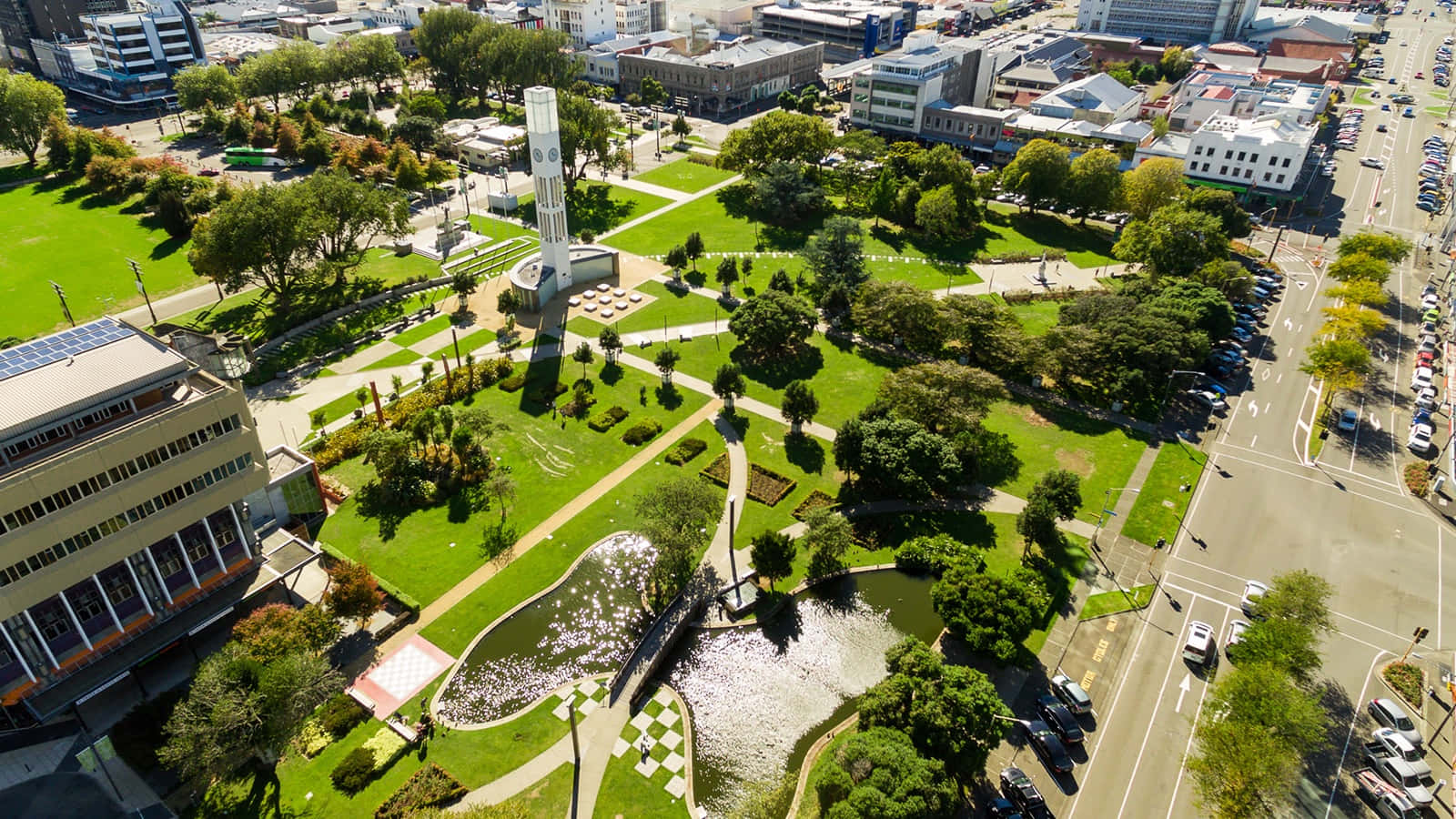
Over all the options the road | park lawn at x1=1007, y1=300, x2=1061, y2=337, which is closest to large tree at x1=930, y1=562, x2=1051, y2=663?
the road

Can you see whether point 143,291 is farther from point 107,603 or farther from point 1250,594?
point 1250,594

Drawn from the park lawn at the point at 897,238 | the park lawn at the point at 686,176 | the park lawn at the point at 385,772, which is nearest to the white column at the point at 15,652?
the park lawn at the point at 385,772

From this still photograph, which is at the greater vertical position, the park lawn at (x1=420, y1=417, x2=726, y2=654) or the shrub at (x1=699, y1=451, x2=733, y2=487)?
the shrub at (x1=699, y1=451, x2=733, y2=487)

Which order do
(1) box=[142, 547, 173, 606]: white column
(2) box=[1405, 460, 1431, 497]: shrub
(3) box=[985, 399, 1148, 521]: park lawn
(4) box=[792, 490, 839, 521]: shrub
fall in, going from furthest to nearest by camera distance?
1. (3) box=[985, 399, 1148, 521]: park lawn
2. (2) box=[1405, 460, 1431, 497]: shrub
3. (4) box=[792, 490, 839, 521]: shrub
4. (1) box=[142, 547, 173, 606]: white column

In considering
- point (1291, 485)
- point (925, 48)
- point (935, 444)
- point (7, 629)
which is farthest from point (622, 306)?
point (925, 48)

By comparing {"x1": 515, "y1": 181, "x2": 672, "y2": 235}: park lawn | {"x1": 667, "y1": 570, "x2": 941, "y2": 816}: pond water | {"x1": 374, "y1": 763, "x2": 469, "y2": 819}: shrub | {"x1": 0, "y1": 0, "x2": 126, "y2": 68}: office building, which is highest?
{"x1": 0, "y1": 0, "x2": 126, "y2": 68}: office building

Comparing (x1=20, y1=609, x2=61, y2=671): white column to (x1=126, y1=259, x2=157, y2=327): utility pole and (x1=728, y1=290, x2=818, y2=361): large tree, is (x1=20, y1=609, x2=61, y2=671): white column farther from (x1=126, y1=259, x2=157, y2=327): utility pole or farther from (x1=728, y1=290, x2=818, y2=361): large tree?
(x1=728, y1=290, x2=818, y2=361): large tree

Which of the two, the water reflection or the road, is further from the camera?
the water reflection
